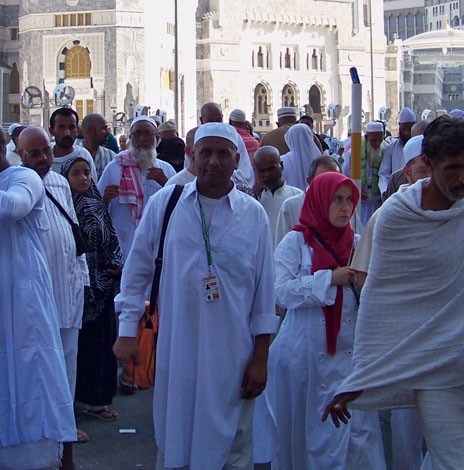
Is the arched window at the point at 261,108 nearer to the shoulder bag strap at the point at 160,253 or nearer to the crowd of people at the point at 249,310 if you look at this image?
the crowd of people at the point at 249,310

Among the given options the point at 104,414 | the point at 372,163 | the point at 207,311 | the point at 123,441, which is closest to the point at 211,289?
the point at 207,311

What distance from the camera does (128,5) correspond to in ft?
143

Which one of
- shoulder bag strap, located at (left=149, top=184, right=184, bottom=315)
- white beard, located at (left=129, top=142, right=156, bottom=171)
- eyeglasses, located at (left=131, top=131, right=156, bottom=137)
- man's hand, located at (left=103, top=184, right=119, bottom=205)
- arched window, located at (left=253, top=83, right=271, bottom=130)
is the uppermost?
arched window, located at (left=253, top=83, right=271, bottom=130)

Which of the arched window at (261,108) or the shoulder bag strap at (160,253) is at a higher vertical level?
the arched window at (261,108)

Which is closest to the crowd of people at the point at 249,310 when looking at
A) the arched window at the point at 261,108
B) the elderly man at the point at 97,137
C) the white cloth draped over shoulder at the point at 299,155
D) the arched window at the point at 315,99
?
the elderly man at the point at 97,137

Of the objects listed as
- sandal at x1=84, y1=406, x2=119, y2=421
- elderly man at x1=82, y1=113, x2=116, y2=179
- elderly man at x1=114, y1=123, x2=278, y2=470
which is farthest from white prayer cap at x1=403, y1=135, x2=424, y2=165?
elderly man at x1=82, y1=113, x2=116, y2=179

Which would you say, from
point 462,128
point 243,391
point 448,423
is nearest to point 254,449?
point 243,391

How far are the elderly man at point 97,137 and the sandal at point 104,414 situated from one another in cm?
237

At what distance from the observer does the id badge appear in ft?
11.0

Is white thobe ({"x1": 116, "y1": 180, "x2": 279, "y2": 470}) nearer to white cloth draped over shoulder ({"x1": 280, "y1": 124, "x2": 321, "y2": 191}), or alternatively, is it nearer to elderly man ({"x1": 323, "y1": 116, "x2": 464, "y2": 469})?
elderly man ({"x1": 323, "y1": 116, "x2": 464, "y2": 469})

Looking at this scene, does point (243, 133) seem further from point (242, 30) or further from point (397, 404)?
point (242, 30)

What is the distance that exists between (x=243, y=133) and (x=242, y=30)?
49.3 metres

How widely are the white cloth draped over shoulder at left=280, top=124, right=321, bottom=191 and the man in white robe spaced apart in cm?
371

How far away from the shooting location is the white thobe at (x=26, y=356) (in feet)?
13.0
